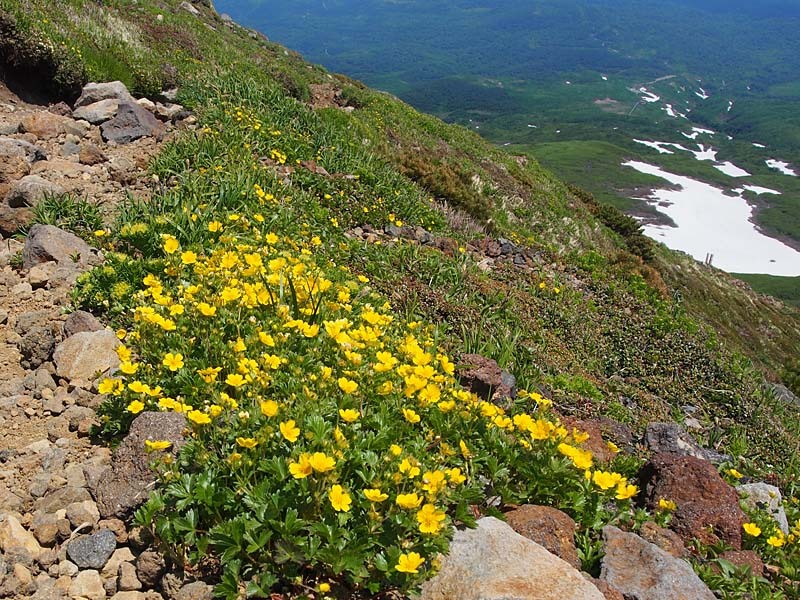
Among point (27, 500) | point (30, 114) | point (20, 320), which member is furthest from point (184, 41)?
point (27, 500)

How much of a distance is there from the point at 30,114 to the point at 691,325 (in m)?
11.8

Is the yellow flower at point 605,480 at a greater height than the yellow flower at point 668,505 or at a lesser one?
greater

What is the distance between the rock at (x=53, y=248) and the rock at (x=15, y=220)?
422mm

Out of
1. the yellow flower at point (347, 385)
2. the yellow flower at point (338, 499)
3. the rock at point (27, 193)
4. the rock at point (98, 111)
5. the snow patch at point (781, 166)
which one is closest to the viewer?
the yellow flower at point (338, 499)

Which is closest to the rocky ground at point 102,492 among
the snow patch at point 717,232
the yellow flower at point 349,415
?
the yellow flower at point 349,415

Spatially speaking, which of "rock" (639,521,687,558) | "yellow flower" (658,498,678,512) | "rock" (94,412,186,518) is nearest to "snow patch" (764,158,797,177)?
"yellow flower" (658,498,678,512)

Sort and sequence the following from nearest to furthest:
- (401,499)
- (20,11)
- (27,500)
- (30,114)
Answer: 1. (401,499)
2. (27,500)
3. (30,114)
4. (20,11)

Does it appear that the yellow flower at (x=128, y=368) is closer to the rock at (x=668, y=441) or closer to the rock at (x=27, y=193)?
the rock at (x=27, y=193)

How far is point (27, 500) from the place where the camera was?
354 centimetres

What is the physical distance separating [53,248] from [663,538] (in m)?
5.99

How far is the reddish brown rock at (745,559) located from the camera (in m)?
4.36

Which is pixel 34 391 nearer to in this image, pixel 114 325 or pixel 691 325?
pixel 114 325

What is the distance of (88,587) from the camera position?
3.06 metres

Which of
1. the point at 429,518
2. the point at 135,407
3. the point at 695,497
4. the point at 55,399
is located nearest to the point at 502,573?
the point at 429,518
